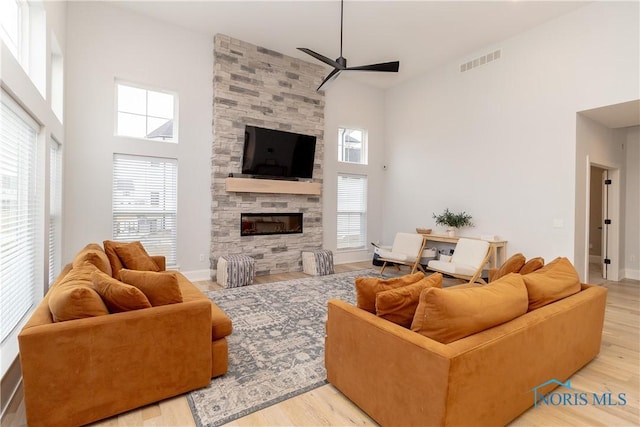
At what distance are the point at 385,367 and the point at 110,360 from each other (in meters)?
1.54

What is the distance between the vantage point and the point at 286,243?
5863mm

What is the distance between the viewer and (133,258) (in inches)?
129

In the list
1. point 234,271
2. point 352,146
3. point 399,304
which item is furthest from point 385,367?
point 352,146

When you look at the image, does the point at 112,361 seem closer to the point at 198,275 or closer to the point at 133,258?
the point at 133,258

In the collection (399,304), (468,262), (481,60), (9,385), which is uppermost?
(481,60)

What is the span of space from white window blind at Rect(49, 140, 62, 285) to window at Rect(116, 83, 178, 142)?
94 centimetres

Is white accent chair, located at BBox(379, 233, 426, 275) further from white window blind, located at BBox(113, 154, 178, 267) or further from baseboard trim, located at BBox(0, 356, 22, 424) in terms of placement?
baseboard trim, located at BBox(0, 356, 22, 424)

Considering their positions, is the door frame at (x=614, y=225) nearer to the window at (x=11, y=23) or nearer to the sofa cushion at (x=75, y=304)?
the sofa cushion at (x=75, y=304)

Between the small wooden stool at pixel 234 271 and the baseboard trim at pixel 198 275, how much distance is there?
0.26 m

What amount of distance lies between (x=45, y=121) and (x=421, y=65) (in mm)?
5863

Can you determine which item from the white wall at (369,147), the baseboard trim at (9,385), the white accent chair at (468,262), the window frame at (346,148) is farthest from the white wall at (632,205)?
the baseboard trim at (9,385)

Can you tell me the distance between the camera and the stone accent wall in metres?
A: 5.16

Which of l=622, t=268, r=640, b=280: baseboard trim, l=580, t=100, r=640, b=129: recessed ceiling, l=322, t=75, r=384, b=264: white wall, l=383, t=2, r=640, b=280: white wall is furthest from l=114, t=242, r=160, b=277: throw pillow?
l=622, t=268, r=640, b=280: baseboard trim

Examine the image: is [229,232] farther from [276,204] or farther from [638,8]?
[638,8]
